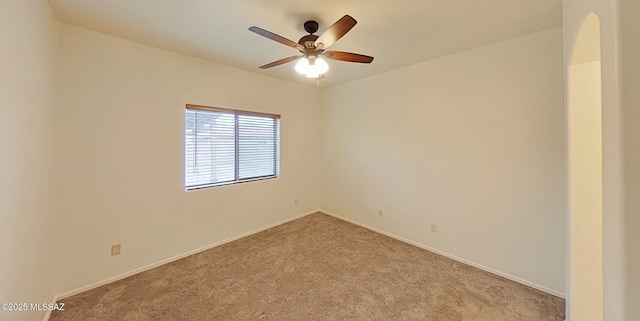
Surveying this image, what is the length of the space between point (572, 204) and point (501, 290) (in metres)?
1.15

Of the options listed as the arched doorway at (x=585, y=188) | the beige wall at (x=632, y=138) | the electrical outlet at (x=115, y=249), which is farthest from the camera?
the electrical outlet at (x=115, y=249)

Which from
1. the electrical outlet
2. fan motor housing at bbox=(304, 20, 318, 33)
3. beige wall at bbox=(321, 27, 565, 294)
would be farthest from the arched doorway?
the electrical outlet

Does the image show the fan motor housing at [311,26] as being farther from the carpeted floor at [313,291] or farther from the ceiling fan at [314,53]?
the carpeted floor at [313,291]

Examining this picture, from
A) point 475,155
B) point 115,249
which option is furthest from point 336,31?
point 115,249

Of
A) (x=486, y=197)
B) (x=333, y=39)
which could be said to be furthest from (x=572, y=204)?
(x=333, y=39)

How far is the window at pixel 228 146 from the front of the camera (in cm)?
283

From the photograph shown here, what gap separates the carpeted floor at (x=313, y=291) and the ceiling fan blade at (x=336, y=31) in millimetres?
2255

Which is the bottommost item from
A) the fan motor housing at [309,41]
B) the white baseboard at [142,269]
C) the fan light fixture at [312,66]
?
the white baseboard at [142,269]

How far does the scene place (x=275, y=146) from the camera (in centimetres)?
383

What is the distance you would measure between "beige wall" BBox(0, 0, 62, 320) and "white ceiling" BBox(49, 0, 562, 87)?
19.6 inches

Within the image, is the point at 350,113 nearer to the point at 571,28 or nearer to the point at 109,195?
the point at 571,28

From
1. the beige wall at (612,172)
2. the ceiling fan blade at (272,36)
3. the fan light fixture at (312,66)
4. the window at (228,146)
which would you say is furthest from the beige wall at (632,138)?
the window at (228,146)

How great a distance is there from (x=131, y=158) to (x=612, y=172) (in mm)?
3498

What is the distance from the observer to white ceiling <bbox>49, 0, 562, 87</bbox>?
1.71 meters
